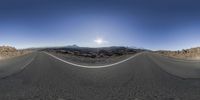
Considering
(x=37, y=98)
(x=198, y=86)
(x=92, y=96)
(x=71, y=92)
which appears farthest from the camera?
(x=198, y=86)

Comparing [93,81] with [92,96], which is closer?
[92,96]

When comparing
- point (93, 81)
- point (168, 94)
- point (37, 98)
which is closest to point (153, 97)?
point (168, 94)

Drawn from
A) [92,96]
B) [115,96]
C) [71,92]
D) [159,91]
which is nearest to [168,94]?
[159,91]

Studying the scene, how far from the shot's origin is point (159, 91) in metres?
8.59

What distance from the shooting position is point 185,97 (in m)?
7.66

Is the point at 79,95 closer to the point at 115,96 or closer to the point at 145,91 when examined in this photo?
the point at 115,96

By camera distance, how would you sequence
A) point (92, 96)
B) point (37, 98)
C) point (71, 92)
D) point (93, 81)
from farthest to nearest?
1. point (93, 81)
2. point (71, 92)
3. point (92, 96)
4. point (37, 98)

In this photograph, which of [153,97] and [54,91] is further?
[54,91]

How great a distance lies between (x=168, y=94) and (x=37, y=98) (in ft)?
Result: 11.4

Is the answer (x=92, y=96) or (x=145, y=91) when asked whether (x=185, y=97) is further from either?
(x=92, y=96)

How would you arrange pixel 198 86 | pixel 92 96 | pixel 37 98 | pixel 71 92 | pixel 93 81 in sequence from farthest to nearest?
pixel 93 81, pixel 198 86, pixel 71 92, pixel 92 96, pixel 37 98

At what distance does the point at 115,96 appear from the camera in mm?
7668

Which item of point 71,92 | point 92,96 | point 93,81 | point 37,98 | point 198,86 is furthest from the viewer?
point 93,81

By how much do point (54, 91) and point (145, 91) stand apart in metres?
2.58
